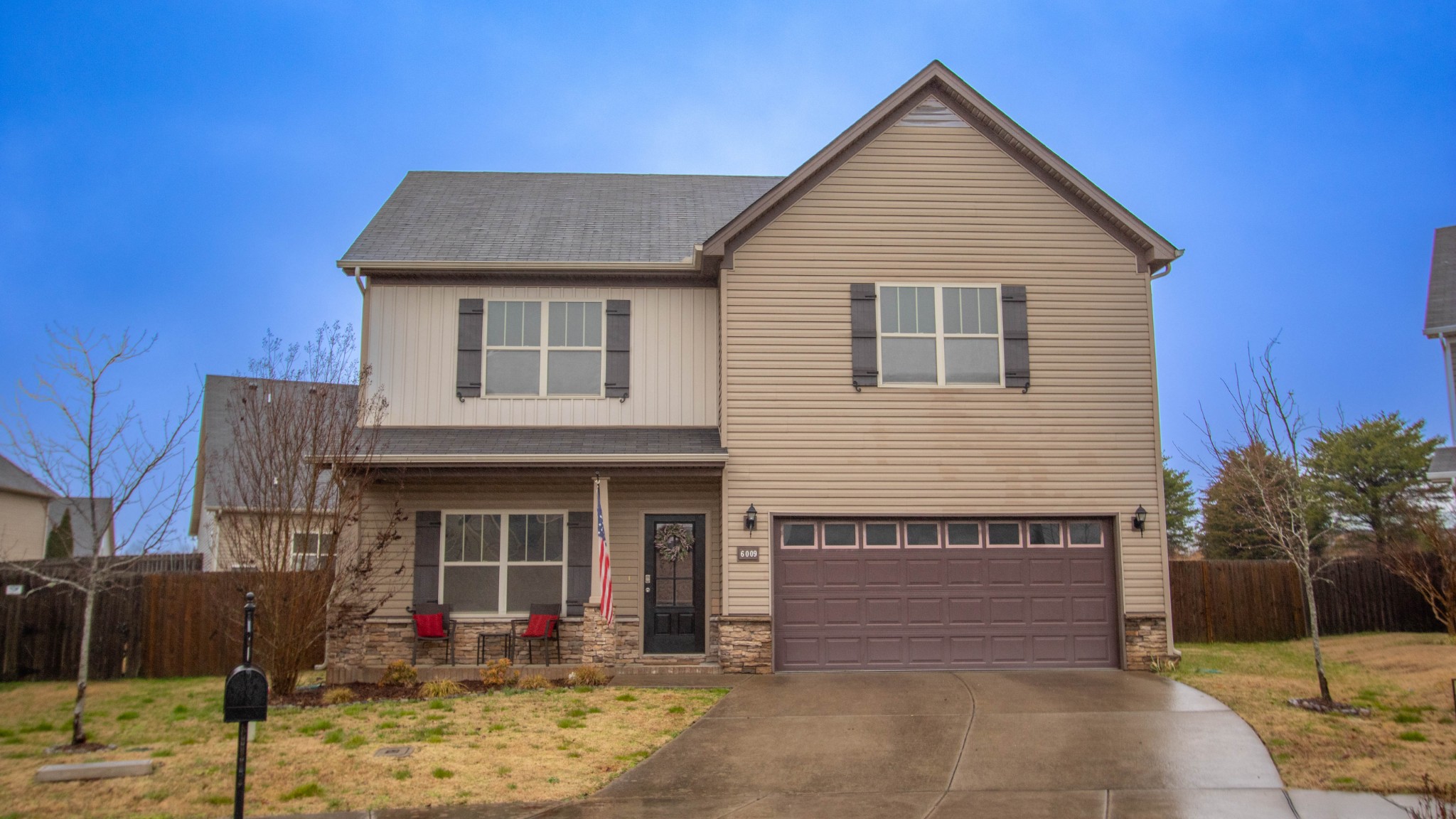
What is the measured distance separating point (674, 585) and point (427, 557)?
356 centimetres

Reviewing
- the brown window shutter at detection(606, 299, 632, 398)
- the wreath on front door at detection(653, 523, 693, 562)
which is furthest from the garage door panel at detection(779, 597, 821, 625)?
the brown window shutter at detection(606, 299, 632, 398)

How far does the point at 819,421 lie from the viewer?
14.3 m

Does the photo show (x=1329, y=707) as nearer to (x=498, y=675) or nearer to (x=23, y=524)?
(x=498, y=675)

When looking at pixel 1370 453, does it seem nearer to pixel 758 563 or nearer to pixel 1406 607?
pixel 1406 607

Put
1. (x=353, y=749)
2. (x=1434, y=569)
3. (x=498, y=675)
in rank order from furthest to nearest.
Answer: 1. (x=1434, y=569)
2. (x=498, y=675)
3. (x=353, y=749)

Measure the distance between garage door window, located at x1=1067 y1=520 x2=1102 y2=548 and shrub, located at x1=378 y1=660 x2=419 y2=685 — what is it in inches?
357

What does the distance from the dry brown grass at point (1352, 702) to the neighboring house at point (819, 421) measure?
188 cm

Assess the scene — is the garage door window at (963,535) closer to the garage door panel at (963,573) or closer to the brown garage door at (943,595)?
the brown garage door at (943,595)

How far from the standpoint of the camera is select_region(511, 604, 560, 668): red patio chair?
14.4m

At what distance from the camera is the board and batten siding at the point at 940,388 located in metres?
14.2

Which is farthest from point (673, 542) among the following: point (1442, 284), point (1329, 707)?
point (1442, 284)

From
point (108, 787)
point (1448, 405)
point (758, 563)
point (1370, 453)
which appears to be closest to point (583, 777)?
point (108, 787)

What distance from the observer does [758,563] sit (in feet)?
46.0

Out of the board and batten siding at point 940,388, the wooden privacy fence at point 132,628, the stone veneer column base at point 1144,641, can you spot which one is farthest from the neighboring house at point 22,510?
the stone veneer column base at point 1144,641
